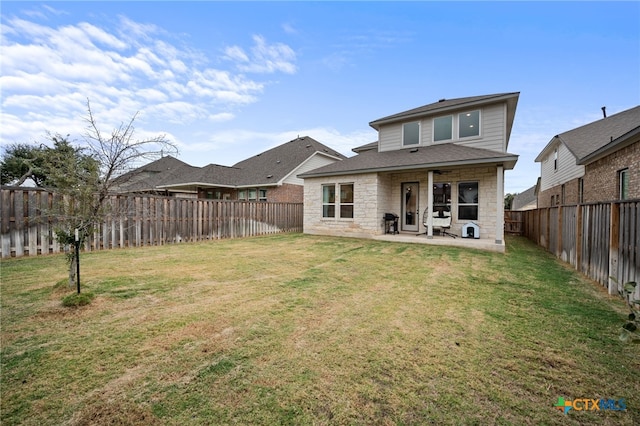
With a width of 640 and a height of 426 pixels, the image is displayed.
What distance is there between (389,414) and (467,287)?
3.73 meters

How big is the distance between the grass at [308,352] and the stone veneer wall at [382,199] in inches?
224

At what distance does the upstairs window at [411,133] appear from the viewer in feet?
41.9

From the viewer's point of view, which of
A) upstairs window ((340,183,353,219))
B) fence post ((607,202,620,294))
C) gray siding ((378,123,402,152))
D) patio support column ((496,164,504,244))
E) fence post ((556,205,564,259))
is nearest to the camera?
fence post ((607,202,620,294))

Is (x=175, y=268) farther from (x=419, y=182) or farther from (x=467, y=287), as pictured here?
(x=419, y=182)

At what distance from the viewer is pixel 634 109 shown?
1358 centimetres

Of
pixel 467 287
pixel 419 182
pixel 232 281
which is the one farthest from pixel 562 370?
pixel 419 182

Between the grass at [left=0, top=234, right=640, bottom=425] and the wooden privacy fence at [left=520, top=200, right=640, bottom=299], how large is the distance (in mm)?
484

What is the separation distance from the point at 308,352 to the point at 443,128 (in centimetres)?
1233

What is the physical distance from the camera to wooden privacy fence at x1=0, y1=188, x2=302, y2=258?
6668 millimetres

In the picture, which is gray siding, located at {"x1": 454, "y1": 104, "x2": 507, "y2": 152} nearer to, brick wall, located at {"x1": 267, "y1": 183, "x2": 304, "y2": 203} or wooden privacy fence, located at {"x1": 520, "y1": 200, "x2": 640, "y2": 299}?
wooden privacy fence, located at {"x1": 520, "y1": 200, "x2": 640, "y2": 299}

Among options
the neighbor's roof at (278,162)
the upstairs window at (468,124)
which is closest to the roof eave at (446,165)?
the upstairs window at (468,124)

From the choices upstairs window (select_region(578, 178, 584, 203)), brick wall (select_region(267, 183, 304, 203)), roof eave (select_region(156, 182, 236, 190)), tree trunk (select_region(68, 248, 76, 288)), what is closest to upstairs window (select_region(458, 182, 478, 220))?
upstairs window (select_region(578, 178, 584, 203))

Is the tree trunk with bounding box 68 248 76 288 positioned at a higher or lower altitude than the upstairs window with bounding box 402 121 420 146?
lower

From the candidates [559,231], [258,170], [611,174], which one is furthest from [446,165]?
[258,170]
